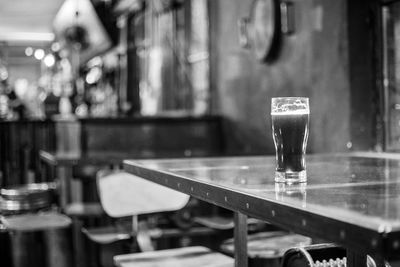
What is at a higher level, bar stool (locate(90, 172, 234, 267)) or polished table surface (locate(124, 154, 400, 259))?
polished table surface (locate(124, 154, 400, 259))

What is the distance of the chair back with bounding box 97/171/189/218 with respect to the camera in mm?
2783

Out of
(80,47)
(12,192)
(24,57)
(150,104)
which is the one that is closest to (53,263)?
(12,192)

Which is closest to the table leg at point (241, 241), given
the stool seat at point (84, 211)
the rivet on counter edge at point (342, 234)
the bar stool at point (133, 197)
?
the rivet on counter edge at point (342, 234)

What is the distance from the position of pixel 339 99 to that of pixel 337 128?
0.63ft

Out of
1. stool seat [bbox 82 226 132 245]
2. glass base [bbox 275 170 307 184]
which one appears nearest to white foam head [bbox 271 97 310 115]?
glass base [bbox 275 170 307 184]

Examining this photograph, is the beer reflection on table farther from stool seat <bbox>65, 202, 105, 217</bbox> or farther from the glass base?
stool seat <bbox>65, 202, 105, 217</bbox>

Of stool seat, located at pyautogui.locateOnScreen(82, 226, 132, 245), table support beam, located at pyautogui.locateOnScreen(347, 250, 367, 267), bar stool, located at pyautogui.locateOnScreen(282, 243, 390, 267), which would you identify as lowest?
stool seat, located at pyautogui.locateOnScreen(82, 226, 132, 245)

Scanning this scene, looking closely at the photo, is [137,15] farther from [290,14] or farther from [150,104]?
[290,14]

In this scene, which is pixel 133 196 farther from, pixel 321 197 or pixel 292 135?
pixel 321 197

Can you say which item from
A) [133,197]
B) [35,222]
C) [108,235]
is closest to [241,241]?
[133,197]

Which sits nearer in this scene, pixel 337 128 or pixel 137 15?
pixel 337 128

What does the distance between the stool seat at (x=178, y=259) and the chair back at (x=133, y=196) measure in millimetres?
513

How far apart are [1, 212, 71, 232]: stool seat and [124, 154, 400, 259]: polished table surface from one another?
1850 mm

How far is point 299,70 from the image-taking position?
4.27 m
